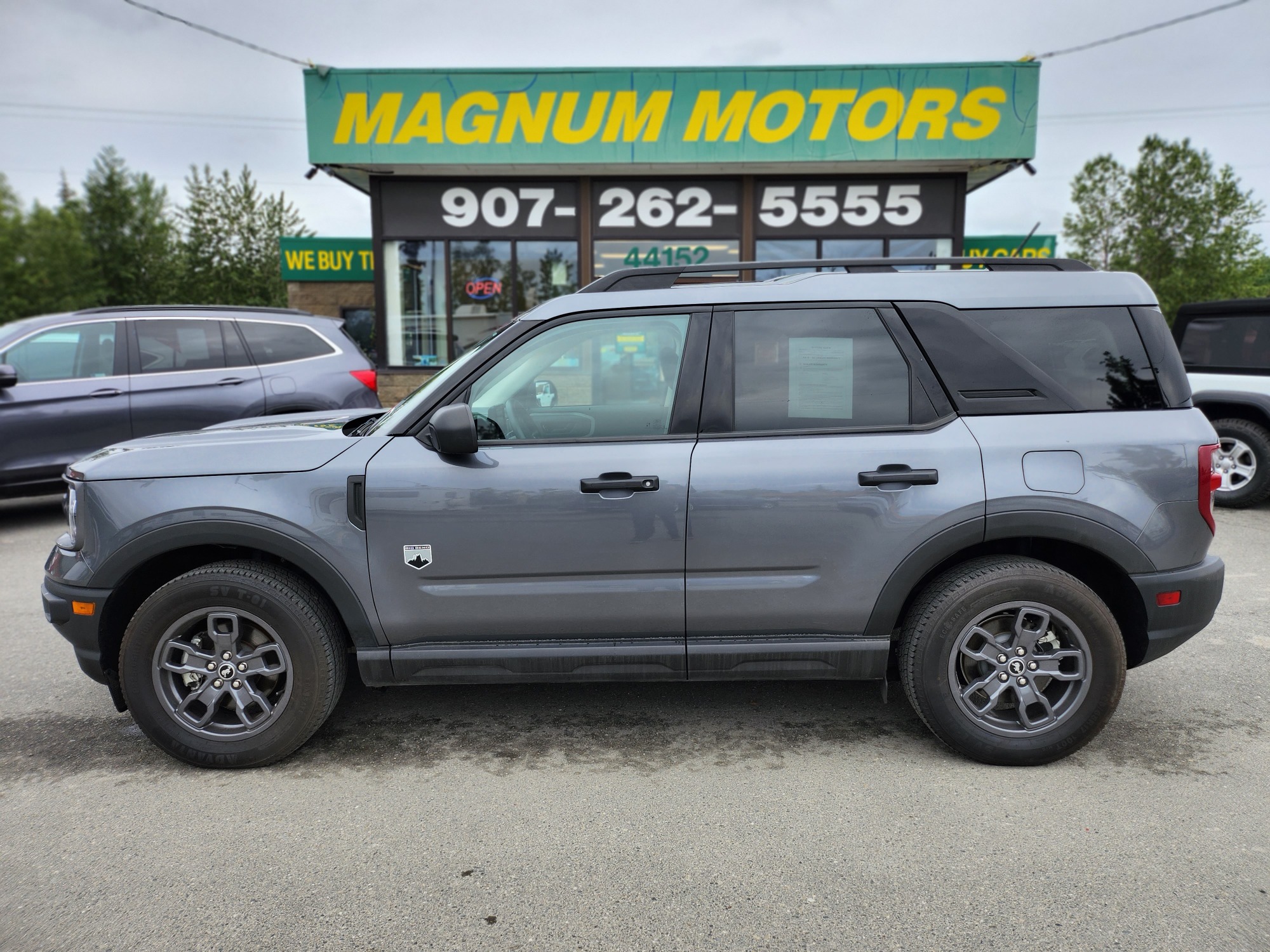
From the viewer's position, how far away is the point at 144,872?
2588 millimetres

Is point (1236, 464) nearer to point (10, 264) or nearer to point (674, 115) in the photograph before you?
point (674, 115)

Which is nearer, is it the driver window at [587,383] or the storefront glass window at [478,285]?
the driver window at [587,383]

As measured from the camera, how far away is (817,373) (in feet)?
10.7

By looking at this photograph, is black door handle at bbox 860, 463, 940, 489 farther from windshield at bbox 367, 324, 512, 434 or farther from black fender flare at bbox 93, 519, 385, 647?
black fender flare at bbox 93, 519, 385, 647

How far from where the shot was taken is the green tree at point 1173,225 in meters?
45.7

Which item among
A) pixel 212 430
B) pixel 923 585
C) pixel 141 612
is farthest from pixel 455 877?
pixel 212 430

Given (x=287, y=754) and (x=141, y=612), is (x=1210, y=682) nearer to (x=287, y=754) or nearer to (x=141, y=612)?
(x=287, y=754)

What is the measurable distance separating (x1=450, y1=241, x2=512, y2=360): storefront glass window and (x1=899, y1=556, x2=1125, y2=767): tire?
12746mm

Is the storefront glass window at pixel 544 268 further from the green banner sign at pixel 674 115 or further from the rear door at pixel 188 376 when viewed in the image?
the rear door at pixel 188 376

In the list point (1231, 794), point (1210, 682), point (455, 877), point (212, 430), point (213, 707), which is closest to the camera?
point (455, 877)

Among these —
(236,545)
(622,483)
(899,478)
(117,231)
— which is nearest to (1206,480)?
(899,478)

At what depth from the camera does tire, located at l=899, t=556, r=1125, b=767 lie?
3117 millimetres

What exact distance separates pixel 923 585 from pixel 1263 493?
711cm

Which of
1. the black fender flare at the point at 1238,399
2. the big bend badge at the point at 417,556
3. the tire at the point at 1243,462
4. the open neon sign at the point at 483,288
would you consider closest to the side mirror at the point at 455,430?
the big bend badge at the point at 417,556
